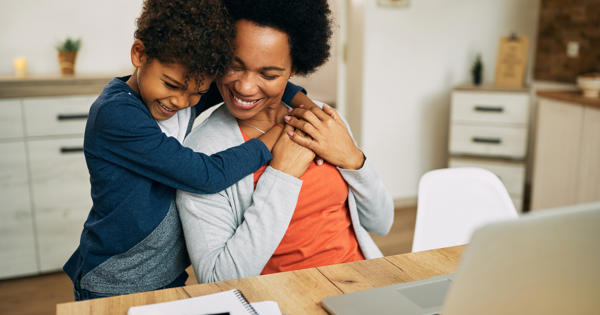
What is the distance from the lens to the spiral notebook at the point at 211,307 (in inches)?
34.1

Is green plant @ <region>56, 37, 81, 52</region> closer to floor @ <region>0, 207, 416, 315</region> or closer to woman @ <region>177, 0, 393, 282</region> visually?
floor @ <region>0, 207, 416, 315</region>

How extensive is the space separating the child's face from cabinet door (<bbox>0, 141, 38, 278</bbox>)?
67.7 inches

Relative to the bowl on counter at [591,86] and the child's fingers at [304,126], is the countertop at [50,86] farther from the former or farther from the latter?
the bowl on counter at [591,86]

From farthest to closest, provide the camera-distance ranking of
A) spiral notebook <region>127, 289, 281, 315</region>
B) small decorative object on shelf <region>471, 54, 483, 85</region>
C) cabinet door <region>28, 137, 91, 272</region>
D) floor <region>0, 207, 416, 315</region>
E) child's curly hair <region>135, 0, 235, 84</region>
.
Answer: small decorative object on shelf <region>471, 54, 483, 85</region> < cabinet door <region>28, 137, 91, 272</region> < floor <region>0, 207, 416, 315</region> < child's curly hair <region>135, 0, 235, 84</region> < spiral notebook <region>127, 289, 281, 315</region>

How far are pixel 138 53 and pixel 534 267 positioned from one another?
0.90 m

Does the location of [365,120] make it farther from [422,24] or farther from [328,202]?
[328,202]

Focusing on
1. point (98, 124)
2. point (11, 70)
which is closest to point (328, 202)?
point (98, 124)

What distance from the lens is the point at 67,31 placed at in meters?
3.06

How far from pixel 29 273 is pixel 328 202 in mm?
2054

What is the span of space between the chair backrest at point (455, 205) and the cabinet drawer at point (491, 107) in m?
2.04

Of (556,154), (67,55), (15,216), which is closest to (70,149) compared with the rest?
(15,216)

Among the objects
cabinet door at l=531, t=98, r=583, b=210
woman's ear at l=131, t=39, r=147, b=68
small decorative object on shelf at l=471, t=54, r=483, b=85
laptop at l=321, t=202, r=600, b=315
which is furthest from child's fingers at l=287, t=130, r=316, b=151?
small decorative object on shelf at l=471, t=54, r=483, b=85

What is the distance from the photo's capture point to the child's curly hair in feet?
3.53

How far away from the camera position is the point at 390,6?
3.55 metres
